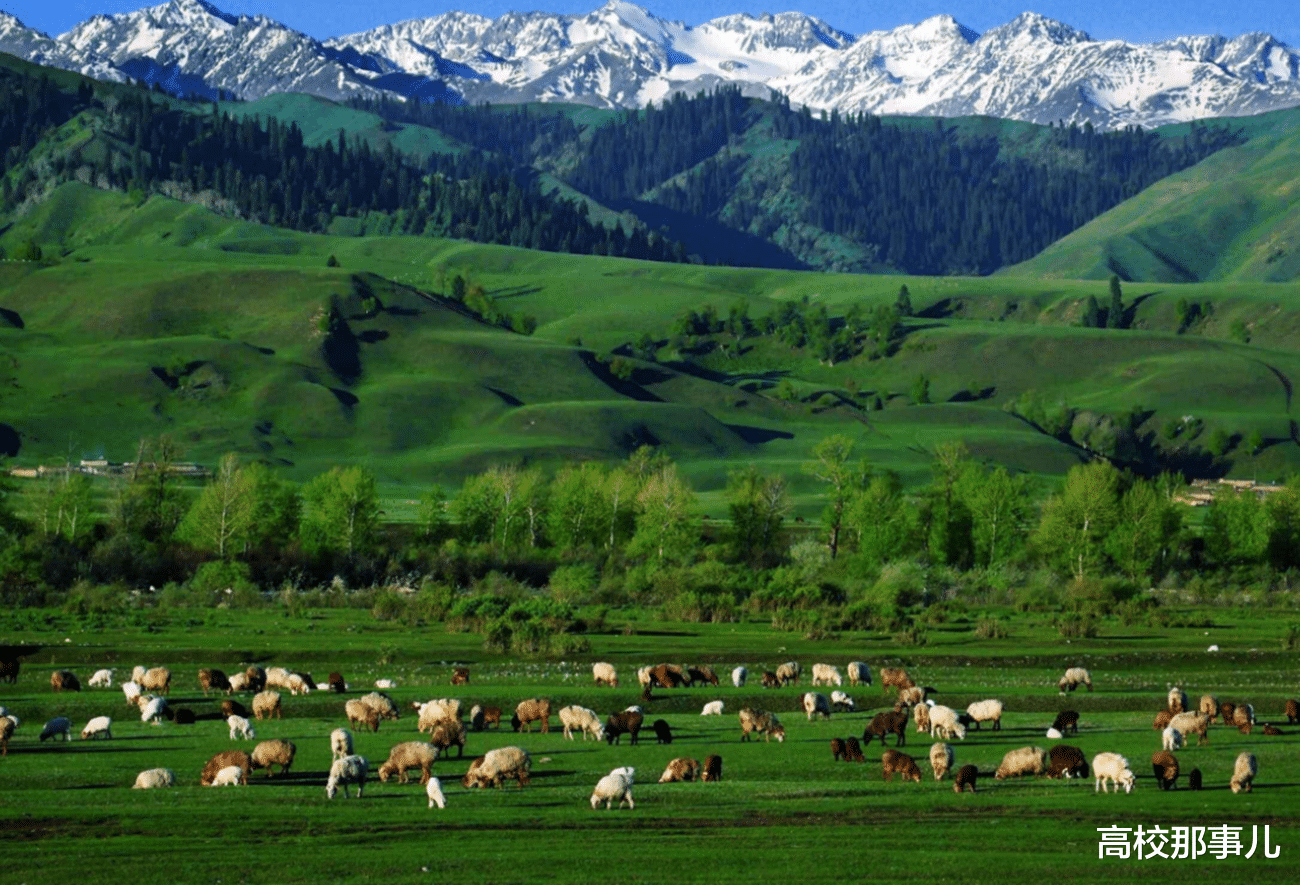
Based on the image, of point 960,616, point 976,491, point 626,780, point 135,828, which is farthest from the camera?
point 976,491

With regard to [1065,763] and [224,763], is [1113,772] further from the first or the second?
[224,763]

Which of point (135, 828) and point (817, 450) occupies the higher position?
point (817, 450)

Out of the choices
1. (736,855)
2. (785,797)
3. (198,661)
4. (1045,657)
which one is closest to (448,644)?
(198,661)

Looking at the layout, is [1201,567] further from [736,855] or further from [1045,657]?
Result: [736,855]

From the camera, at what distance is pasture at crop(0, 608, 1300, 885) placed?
31.5m

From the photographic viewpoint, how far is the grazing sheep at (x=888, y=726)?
47156 mm

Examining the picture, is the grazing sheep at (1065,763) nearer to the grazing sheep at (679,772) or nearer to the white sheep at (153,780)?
the grazing sheep at (679,772)

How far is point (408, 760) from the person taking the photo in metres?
40.6

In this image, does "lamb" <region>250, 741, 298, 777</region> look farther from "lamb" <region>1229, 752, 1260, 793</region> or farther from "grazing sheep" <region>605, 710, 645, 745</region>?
"lamb" <region>1229, 752, 1260, 793</region>

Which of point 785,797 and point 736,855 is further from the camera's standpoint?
point 785,797

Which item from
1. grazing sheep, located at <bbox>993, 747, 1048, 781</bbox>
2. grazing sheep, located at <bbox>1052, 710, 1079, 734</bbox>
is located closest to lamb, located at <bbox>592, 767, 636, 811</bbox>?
grazing sheep, located at <bbox>993, 747, 1048, 781</bbox>

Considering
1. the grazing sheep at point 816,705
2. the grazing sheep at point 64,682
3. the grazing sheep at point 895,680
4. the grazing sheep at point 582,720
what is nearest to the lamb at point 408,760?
the grazing sheep at point 582,720

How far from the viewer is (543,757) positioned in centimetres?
4494

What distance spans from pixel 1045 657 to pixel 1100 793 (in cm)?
4170
